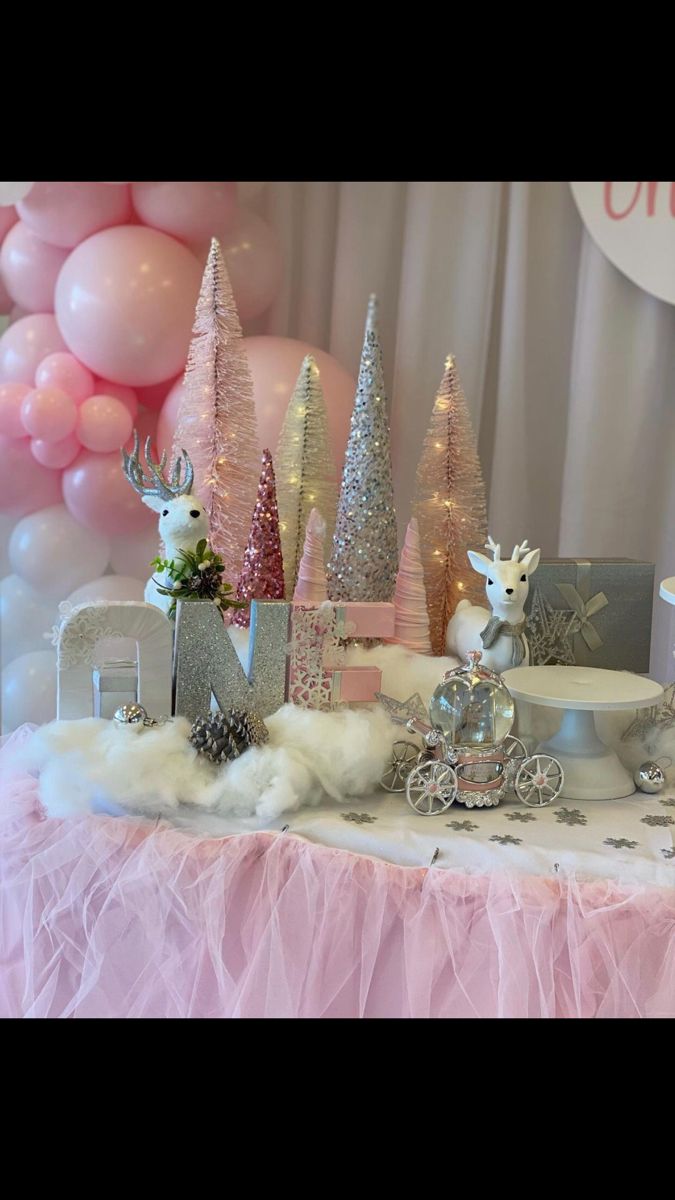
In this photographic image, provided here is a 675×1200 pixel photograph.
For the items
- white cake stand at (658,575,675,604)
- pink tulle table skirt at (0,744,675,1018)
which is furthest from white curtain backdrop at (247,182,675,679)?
pink tulle table skirt at (0,744,675,1018)

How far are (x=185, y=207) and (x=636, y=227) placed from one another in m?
0.84

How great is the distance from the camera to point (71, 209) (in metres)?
2.03

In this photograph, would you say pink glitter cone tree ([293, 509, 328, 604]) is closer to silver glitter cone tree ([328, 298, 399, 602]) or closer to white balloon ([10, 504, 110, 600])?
silver glitter cone tree ([328, 298, 399, 602])

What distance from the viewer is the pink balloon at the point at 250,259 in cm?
213

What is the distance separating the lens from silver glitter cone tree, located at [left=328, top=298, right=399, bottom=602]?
1.71m

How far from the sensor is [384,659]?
5.17 feet

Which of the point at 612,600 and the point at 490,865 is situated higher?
the point at 612,600

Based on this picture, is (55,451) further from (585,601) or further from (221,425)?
(585,601)

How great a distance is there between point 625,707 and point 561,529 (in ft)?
3.07

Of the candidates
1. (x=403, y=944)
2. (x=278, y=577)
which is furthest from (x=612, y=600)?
(x=403, y=944)

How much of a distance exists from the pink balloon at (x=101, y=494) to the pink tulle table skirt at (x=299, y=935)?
0.96 m

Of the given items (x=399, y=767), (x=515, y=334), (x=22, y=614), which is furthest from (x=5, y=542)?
(x=399, y=767)

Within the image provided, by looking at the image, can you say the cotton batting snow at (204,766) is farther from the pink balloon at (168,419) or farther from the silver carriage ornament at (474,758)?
the pink balloon at (168,419)
